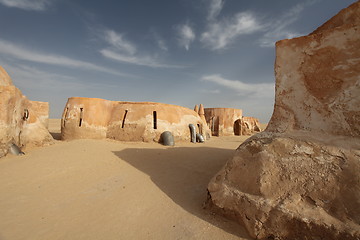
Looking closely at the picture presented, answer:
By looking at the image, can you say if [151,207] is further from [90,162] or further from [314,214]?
[90,162]

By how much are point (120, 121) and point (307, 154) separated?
9.97m

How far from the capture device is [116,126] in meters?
11.3

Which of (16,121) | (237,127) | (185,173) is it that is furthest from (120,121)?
(237,127)

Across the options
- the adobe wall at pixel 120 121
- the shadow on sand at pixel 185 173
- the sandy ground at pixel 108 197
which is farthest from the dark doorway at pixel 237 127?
the sandy ground at pixel 108 197

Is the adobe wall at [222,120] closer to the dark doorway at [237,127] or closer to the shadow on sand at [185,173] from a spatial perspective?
the dark doorway at [237,127]

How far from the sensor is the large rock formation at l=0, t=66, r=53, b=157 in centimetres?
688

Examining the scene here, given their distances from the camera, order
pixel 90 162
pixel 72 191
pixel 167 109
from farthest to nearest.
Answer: pixel 167 109 → pixel 90 162 → pixel 72 191

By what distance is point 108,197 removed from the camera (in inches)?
171

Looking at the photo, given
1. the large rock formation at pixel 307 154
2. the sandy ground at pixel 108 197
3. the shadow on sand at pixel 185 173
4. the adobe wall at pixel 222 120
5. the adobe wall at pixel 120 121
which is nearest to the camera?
the large rock formation at pixel 307 154

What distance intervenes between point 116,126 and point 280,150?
9682 mm

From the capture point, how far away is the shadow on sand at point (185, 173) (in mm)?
3408

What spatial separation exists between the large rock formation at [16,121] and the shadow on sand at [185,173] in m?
3.85

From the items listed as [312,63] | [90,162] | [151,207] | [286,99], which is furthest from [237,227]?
[90,162]

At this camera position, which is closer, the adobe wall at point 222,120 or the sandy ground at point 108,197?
the sandy ground at point 108,197
